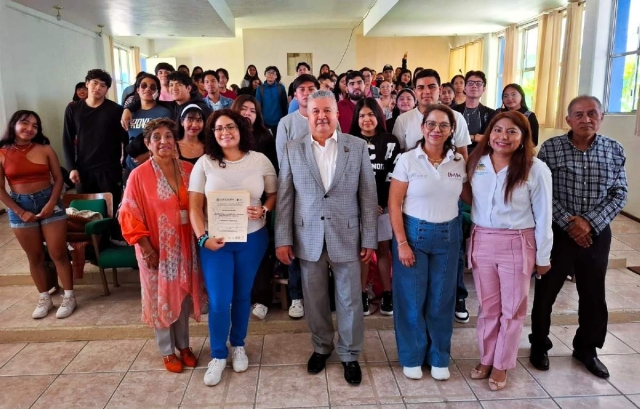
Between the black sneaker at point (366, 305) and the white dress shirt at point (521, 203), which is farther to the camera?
the black sneaker at point (366, 305)

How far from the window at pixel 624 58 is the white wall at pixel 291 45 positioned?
26.9 feet

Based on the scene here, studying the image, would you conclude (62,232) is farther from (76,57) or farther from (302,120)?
(76,57)

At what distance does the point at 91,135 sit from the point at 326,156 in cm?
228

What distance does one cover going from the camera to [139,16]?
8.22 metres

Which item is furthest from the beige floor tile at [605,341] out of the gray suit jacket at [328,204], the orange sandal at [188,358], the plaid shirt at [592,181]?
the orange sandal at [188,358]

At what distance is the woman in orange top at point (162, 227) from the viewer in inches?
97.7

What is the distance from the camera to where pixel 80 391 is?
2.60 m

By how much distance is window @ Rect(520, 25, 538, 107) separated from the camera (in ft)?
30.3

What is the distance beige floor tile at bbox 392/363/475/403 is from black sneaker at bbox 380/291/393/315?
631 mm

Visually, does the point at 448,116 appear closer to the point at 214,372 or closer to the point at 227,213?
the point at 227,213

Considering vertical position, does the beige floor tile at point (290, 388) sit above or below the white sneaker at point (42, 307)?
below

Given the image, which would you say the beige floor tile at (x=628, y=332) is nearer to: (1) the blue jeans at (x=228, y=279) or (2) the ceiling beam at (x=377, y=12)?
(1) the blue jeans at (x=228, y=279)

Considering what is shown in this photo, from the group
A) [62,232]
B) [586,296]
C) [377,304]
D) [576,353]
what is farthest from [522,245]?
[62,232]

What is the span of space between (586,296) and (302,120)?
2072 millimetres
